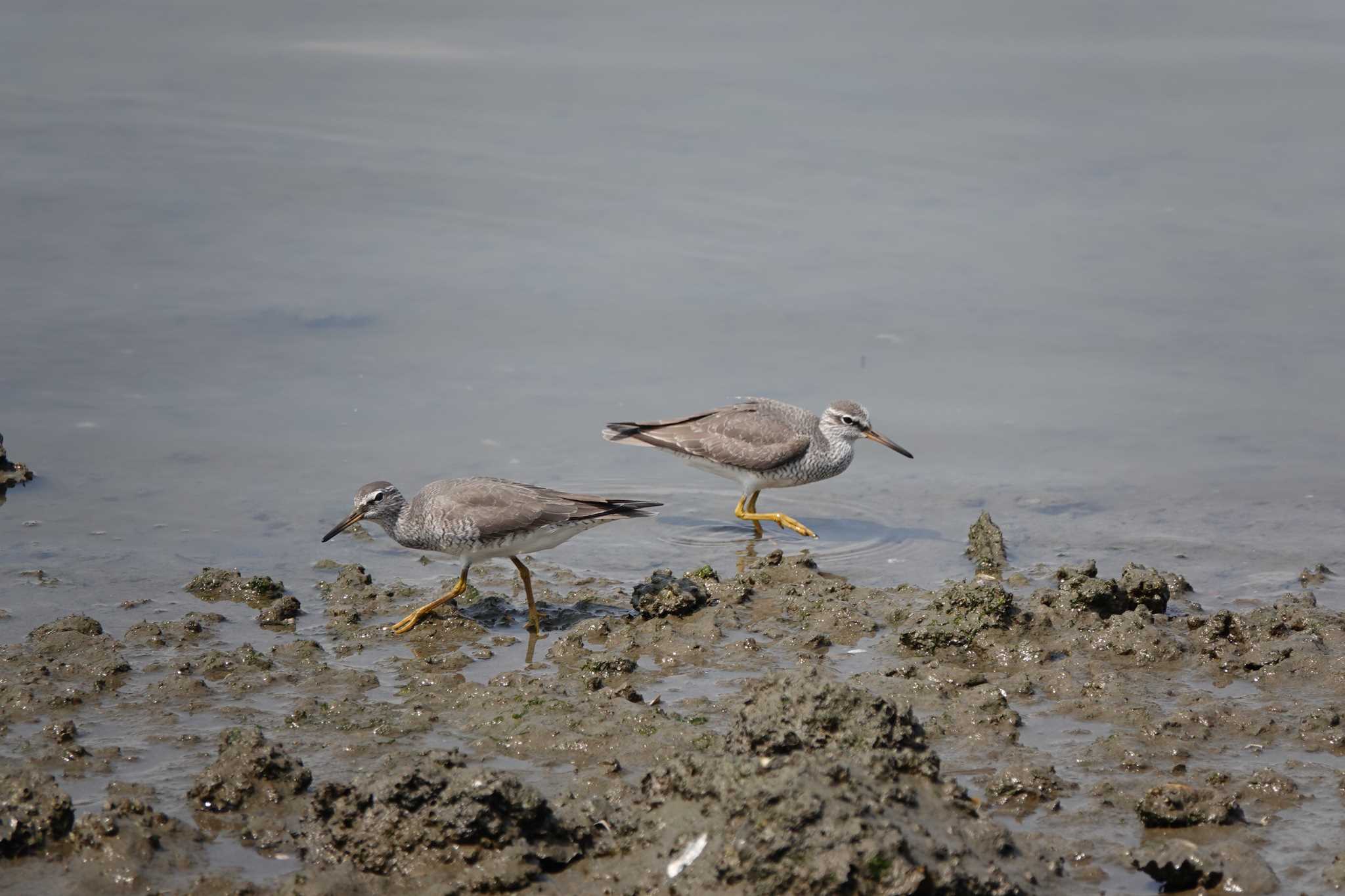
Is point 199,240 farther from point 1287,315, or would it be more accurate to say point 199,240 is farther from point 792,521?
point 1287,315

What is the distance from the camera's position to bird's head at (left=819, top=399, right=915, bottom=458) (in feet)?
39.5

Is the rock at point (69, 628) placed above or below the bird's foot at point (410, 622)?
above

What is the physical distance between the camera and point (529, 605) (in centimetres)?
901

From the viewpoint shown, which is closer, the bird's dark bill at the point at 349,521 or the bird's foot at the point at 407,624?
the bird's foot at the point at 407,624

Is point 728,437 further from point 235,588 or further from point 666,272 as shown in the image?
point 235,588

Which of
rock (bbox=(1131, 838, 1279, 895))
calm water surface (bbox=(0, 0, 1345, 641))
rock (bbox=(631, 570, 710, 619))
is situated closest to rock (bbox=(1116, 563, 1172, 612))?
calm water surface (bbox=(0, 0, 1345, 641))

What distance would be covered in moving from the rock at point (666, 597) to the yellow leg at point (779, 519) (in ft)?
8.74

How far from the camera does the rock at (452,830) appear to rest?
5648 mm

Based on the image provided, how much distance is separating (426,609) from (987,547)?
4.05 meters

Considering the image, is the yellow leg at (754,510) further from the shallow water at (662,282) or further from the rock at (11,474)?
the rock at (11,474)

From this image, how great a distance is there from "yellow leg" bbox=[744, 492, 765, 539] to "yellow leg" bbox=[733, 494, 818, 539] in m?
0.04

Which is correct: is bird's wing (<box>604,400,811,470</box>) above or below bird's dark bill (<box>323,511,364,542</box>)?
above

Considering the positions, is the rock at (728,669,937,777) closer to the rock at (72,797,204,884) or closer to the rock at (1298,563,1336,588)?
the rock at (72,797,204,884)

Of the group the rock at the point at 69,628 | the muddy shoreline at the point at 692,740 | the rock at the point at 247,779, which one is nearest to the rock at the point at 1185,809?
the muddy shoreline at the point at 692,740
